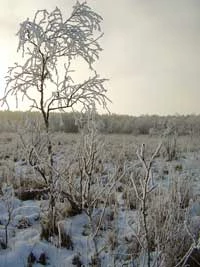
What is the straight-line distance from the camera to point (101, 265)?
583 centimetres

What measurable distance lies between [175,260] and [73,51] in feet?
10.8

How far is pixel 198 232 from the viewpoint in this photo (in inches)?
253

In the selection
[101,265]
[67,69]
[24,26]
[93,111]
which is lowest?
[101,265]

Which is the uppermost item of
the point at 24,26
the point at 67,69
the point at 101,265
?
the point at 24,26

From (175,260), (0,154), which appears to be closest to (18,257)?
(175,260)

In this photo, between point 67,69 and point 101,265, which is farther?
point 67,69

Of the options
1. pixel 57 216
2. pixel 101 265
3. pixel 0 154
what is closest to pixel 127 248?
pixel 101 265

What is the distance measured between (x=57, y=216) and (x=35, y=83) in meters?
1.89

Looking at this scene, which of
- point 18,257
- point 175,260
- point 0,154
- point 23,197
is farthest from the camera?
point 0,154

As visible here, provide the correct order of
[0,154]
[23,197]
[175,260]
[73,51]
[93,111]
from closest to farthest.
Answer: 1. [175,260]
2. [93,111]
3. [73,51]
4. [23,197]
5. [0,154]

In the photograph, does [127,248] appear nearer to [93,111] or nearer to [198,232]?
[198,232]

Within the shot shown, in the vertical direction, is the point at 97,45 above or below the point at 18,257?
above

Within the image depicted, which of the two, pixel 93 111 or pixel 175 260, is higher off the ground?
pixel 93 111

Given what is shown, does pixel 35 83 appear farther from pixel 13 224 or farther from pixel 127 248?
pixel 127 248
